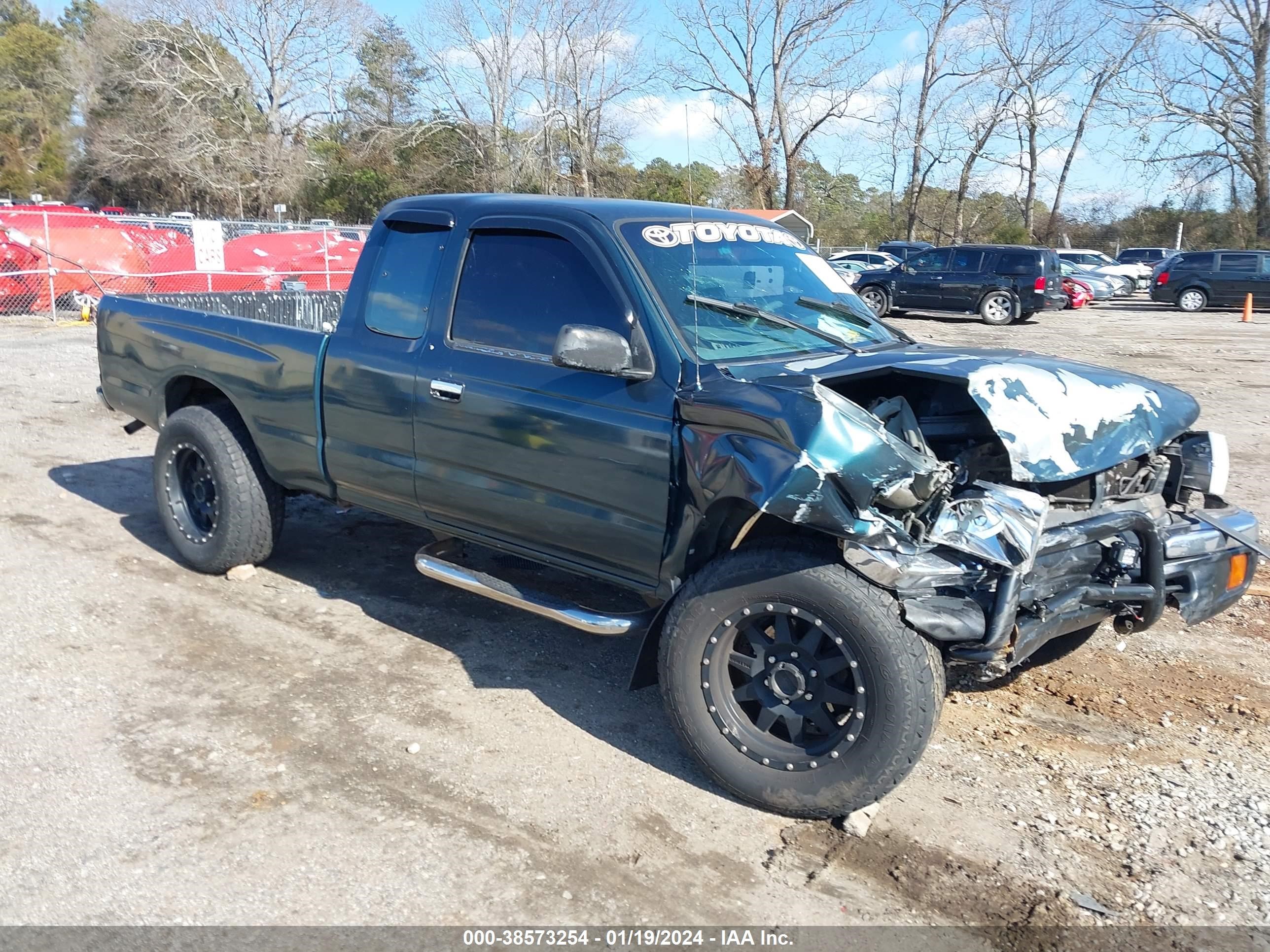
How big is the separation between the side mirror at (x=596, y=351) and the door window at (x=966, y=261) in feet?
72.7

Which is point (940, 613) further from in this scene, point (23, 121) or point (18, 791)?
point (23, 121)

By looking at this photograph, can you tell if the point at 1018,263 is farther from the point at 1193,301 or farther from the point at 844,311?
the point at 844,311

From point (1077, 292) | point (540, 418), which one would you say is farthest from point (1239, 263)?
point (540, 418)

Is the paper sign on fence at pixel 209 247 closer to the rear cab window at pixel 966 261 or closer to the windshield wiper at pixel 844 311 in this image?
the windshield wiper at pixel 844 311

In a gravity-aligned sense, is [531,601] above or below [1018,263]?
below

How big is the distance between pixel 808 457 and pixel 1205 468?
1.99 meters

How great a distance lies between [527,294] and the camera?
4227mm

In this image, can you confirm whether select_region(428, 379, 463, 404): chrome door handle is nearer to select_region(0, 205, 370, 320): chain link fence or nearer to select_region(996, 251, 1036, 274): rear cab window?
select_region(0, 205, 370, 320): chain link fence

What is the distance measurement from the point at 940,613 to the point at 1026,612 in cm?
39

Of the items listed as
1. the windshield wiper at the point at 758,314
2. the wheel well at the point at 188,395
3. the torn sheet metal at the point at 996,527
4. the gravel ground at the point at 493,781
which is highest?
the windshield wiper at the point at 758,314

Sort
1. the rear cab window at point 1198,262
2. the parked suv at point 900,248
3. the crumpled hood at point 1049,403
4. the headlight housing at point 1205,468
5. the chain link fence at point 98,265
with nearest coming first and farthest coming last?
the crumpled hood at point 1049,403 < the headlight housing at point 1205,468 < the chain link fence at point 98,265 < the rear cab window at point 1198,262 < the parked suv at point 900,248

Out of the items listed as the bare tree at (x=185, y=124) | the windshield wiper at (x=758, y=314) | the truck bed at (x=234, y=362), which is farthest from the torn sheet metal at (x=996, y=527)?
the bare tree at (x=185, y=124)

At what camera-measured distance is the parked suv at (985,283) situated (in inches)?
931

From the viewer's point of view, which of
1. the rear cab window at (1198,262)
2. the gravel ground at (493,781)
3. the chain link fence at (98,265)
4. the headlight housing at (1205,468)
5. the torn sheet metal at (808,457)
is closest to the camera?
the gravel ground at (493,781)
